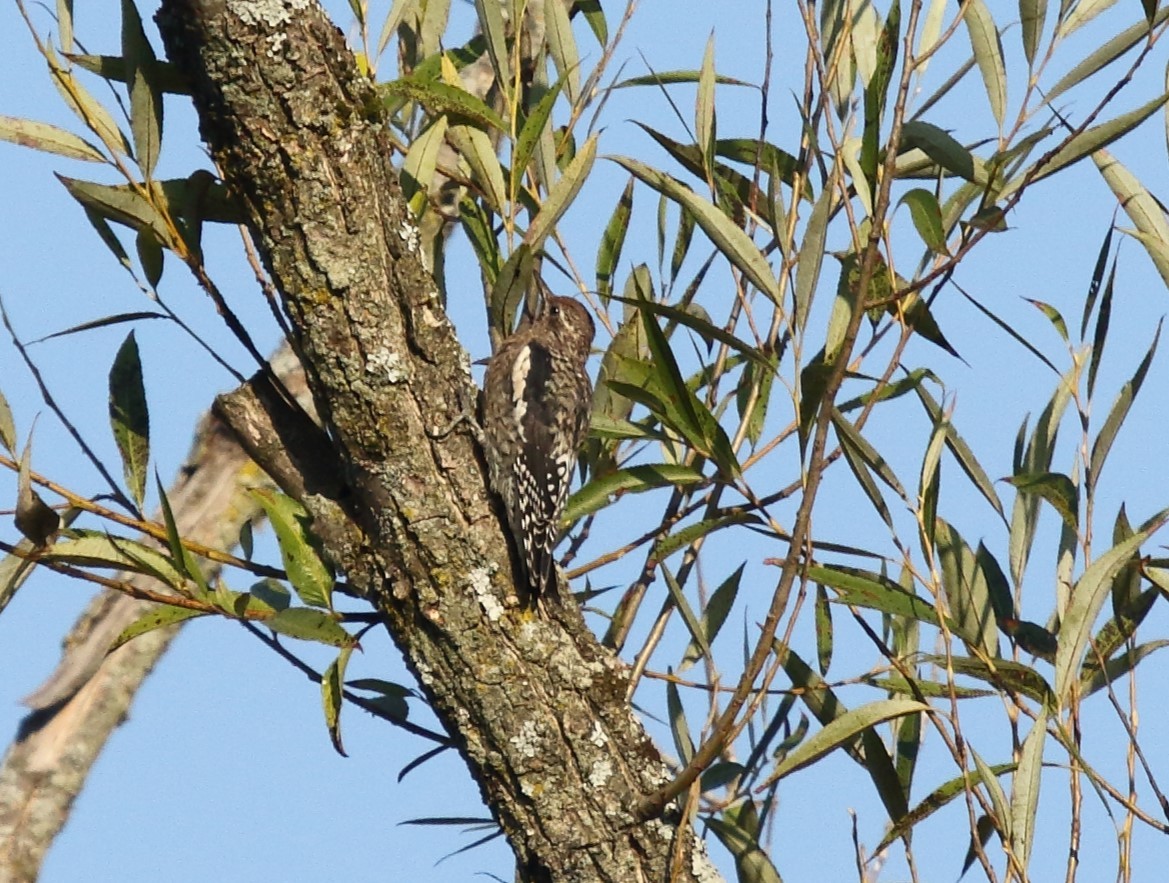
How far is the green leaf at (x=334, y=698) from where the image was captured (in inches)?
108

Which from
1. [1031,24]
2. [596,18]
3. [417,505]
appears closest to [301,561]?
[417,505]

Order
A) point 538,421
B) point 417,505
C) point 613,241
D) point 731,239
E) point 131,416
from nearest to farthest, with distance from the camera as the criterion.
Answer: point 731,239 < point 417,505 < point 131,416 < point 613,241 < point 538,421

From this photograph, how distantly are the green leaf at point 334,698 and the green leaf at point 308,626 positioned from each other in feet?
0.14

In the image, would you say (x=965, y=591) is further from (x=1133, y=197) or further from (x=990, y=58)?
(x=990, y=58)

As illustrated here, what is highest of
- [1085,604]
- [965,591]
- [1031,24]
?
[1031,24]

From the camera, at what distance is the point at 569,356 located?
16.3ft

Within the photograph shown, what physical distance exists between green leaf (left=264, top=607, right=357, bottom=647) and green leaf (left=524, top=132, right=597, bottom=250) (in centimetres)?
83

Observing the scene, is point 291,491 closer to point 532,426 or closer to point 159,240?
point 159,240

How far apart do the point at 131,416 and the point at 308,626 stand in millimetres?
576

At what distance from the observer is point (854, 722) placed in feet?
8.34

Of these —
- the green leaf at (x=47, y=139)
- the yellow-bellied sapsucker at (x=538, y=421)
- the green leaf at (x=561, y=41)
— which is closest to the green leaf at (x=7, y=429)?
the green leaf at (x=47, y=139)

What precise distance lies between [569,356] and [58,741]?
2358 millimetres

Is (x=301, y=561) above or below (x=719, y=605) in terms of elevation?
below

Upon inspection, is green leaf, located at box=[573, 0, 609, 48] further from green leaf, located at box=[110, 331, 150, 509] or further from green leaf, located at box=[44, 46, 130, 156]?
green leaf, located at box=[110, 331, 150, 509]
